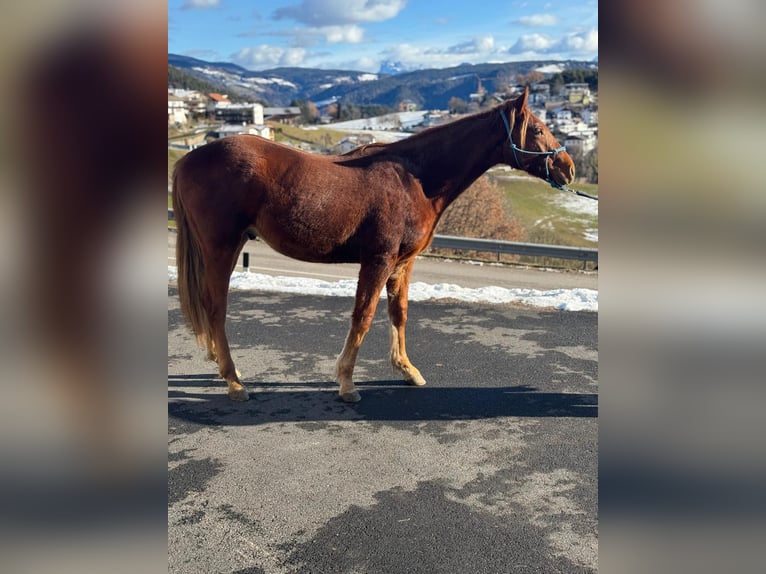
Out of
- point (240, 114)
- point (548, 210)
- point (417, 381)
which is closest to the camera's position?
point (417, 381)

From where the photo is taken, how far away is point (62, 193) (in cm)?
63

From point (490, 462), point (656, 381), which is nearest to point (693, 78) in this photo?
point (656, 381)

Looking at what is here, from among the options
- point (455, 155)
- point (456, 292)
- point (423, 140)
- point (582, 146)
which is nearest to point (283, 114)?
point (582, 146)

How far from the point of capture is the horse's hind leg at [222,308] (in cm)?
482

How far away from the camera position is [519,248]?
13.1 metres

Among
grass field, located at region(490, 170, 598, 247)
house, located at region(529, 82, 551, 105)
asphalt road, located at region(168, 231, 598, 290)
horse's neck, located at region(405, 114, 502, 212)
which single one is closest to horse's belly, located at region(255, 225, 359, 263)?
horse's neck, located at region(405, 114, 502, 212)

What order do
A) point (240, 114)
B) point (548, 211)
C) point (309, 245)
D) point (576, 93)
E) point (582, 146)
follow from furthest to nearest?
1. point (240, 114)
2. point (576, 93)
3. point (548, 211)
4. point (582, 146)
5. point (309, 245)

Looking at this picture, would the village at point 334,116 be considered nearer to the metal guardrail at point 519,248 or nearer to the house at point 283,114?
the house at point 283,114

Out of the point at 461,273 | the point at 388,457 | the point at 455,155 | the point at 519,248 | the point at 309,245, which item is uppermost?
the point at 455,155

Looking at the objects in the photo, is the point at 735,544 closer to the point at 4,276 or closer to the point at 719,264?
the point at 719,264

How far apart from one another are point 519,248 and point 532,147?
8.55 meters

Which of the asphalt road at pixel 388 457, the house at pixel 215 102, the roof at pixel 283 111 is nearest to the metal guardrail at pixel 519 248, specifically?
the asphalt road at pixel 388 457

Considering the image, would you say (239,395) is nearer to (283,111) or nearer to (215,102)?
(215,102)

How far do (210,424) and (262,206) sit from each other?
1.68 meters
